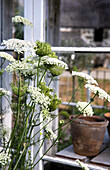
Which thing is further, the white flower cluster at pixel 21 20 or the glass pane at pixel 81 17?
the glass pane at pixel 81 17

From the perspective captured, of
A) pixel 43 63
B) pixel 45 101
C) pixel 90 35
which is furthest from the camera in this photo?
pixel 90 35

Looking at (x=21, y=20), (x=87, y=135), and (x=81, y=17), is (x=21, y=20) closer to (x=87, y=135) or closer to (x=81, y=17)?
(x=87, y=135)

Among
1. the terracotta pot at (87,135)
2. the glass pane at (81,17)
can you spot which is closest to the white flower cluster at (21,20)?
the terracotta pot at (87,135)

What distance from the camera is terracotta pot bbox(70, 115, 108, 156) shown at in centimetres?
193

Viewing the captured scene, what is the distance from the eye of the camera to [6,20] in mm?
2176

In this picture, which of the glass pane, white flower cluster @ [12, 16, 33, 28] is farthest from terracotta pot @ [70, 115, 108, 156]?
the glass pane

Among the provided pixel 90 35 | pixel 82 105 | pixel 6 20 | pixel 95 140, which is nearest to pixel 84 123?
pixel 95 140

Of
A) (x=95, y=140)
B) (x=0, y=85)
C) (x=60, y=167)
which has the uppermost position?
(x=0, y=85)

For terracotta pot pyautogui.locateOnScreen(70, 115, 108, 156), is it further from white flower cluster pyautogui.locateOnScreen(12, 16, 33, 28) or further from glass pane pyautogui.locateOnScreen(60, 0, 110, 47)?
glass pane pyautogui.locateOnScreen(60, 0, 110, 47)

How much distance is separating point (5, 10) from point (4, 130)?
0.99m

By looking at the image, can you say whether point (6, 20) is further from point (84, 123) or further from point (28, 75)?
point (84, 123)

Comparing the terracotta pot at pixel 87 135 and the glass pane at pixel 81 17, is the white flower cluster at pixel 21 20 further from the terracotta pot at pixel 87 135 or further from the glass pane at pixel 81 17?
the glass pane at pixel 81 17

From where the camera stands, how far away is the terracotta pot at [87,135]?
1.93m

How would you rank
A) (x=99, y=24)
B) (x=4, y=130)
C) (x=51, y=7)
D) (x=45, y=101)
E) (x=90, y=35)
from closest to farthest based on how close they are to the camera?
1. (x=45, y=101)
2. (x=4, y=130)
3. (x=51, y=7)
4. (x=99, y=24)
5. (x=90, y=35)
